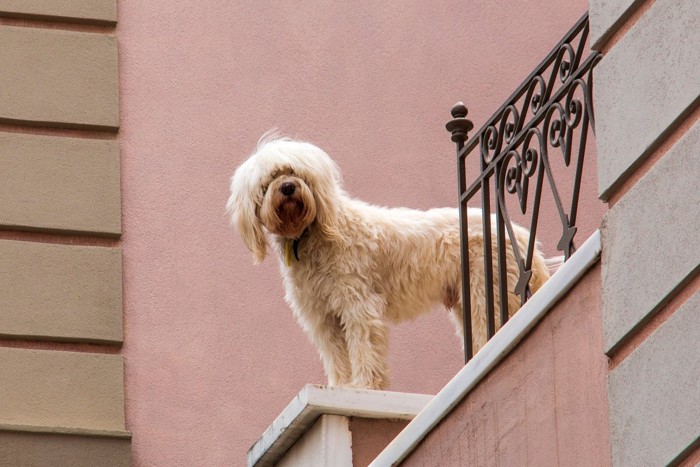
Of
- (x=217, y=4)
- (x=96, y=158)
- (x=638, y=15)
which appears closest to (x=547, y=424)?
(x=638, y=15)

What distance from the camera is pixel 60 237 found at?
10094 mm

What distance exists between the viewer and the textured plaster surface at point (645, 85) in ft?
16.5

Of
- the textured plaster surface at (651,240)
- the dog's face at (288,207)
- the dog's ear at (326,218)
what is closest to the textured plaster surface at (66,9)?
the dog's face at (288,207)

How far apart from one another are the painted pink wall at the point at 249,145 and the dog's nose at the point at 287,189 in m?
1.75

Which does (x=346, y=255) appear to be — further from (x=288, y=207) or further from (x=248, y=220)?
(x=248, y=220)

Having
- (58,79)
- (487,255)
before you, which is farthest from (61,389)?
(487,255)

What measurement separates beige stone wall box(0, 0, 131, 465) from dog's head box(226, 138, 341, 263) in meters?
1.39

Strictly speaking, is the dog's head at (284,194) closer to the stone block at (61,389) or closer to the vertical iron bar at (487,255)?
the stone block at (61,389)

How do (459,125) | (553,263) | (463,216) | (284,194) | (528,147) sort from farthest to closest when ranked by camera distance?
(553,263) < (284,194) < (459,125) < (463,216) < (528,147)

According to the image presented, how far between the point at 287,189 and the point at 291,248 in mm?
358

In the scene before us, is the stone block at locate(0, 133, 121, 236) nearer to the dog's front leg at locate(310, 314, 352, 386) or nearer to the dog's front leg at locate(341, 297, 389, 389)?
the dog's front leg at locate(310, 314, 352, 386)

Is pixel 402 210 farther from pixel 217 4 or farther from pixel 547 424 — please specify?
pixel 547 424

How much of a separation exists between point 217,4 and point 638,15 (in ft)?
19.7

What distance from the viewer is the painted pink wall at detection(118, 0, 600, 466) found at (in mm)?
10039
